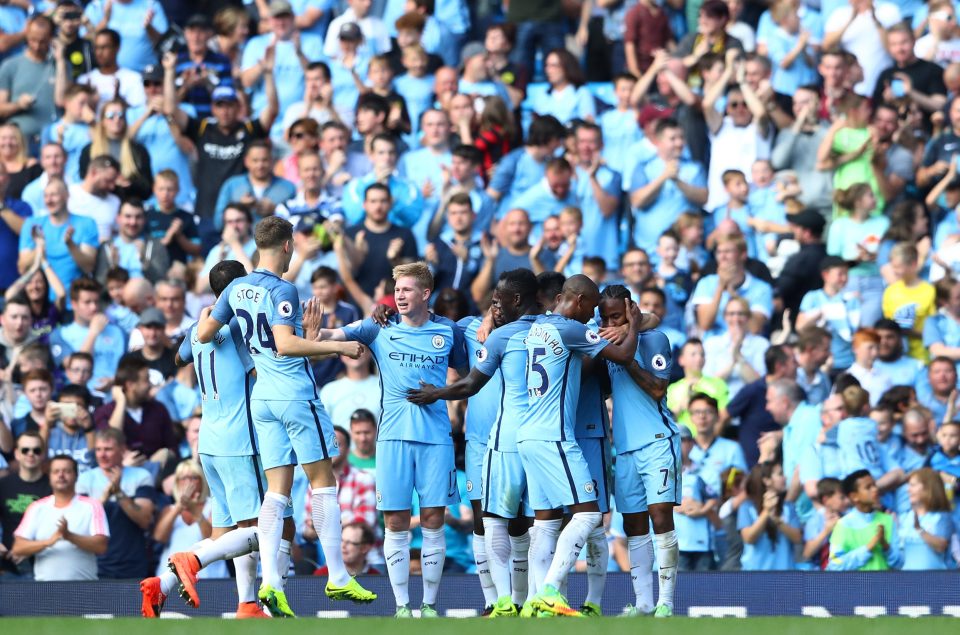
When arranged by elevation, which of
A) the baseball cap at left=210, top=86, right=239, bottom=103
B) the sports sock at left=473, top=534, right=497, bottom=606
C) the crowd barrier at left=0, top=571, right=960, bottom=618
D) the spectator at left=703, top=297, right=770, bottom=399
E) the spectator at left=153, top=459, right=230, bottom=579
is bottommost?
the crowd barrier at left=0, top=571, right=960, bottom=618

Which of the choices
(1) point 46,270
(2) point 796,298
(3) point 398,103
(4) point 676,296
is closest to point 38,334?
(1) point 46,270

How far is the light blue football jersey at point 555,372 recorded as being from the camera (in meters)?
10.6

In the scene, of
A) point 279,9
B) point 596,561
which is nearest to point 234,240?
point 279,9

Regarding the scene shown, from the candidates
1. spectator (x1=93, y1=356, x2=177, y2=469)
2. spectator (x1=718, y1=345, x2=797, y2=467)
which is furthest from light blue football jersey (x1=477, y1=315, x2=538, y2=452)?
spectator (x1=93, y1=356, x2=177, y2=469)

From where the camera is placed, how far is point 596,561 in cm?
1103

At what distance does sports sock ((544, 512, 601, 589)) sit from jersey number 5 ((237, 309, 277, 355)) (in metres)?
2.00

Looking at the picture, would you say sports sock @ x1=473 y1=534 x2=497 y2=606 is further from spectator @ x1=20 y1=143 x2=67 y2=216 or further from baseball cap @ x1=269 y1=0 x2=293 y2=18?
baseball cap @ x1=269 y1=0 x2=293 y2=18

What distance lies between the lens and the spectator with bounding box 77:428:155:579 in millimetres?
13680

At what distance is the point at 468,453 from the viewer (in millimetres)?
11508

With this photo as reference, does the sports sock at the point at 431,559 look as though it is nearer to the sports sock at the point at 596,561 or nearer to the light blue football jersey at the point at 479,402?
the light blue football jersey at the point at 479,402

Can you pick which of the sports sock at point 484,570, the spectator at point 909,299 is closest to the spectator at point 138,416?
the sports sock at point 484,570

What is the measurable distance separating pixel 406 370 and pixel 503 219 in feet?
16.2

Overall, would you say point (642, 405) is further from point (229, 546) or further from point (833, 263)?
point (833, 263)

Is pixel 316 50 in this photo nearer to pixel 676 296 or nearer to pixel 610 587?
pixel 676 296
